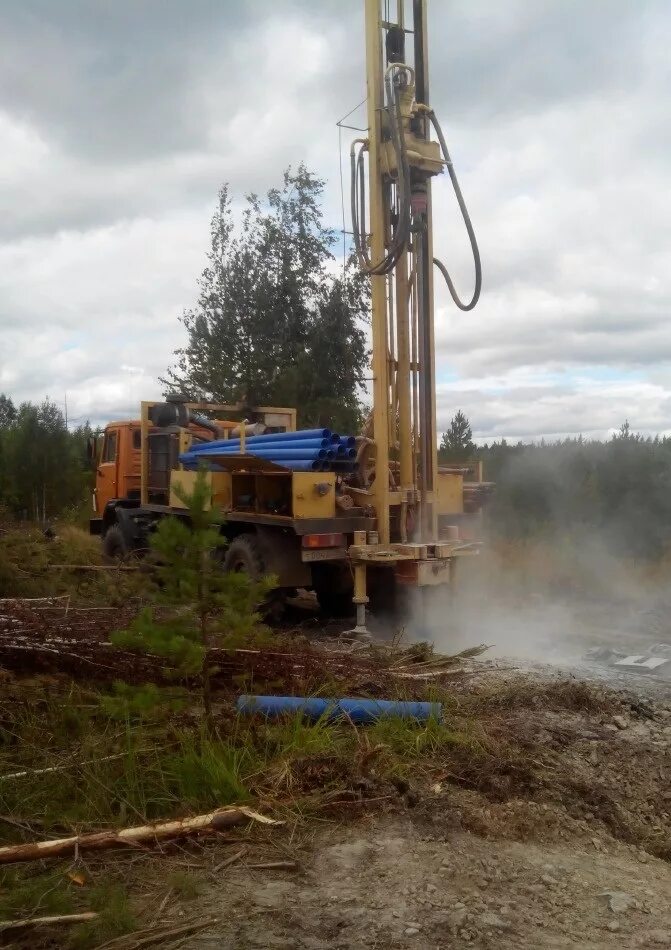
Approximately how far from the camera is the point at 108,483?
13.8 metres

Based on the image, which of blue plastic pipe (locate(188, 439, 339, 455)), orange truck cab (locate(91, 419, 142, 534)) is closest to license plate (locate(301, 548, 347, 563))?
blue plastic pipe (locate(188, 439, 339, 455))

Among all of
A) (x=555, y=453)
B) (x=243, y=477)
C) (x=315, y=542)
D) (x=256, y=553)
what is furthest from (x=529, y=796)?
(x=555, y=453)

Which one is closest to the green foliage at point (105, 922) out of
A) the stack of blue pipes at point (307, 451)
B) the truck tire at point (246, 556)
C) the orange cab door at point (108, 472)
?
the stack of blue pipes at point (307, 451)

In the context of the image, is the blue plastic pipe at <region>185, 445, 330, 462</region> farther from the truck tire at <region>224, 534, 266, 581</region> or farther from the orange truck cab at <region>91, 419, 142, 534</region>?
the orange truck cab at <region>91, 419, 142, 534</region>

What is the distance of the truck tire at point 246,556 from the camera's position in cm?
947

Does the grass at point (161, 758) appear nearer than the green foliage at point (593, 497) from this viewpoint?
Yes

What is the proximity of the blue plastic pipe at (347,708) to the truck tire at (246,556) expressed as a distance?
3931 mm

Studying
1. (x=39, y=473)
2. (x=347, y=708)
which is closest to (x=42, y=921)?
(x=347, y=708)

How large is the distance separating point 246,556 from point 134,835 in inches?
220

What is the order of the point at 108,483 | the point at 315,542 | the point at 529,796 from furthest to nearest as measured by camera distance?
the point at 108,483
the point at 315,542
the point at 529,796

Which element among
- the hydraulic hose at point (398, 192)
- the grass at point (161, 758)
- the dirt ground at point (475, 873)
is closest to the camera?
the dirt ground at point (475, 873)

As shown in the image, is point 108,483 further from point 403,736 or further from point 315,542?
point 403,736

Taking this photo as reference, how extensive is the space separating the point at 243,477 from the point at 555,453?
10.0 m

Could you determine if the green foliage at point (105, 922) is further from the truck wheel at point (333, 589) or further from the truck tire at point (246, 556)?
the truck wheel at point (333, 589)
